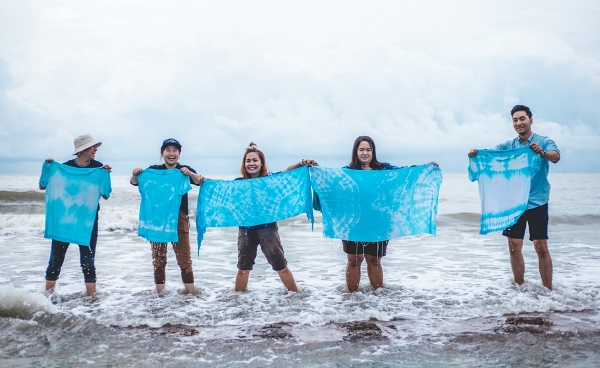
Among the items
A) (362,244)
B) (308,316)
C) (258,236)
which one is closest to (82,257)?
(258,236)

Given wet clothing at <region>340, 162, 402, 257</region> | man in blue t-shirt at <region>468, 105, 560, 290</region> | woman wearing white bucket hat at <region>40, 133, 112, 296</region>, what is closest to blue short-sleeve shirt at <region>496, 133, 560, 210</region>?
man in blue t-shirt at <region>468, 105, 560, 290</region>

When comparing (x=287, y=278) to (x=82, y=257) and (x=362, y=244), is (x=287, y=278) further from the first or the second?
(x=82, y=257)

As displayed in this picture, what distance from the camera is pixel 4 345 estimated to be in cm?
480

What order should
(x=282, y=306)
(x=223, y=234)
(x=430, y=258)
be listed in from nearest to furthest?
(x=282, y=306), (x=430, y=258), (x=223, y=234)

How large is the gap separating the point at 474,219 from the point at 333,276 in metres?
13.0

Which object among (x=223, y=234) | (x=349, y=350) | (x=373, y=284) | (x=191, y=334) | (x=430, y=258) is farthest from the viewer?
(x=223, y=234)

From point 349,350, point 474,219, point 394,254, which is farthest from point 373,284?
point 474,219

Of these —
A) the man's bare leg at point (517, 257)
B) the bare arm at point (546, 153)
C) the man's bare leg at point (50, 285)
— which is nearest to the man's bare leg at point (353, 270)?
the man's bare leg at point (517, 257)

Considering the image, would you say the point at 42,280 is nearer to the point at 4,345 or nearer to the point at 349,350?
the point at 4,345

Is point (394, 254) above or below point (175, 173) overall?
below

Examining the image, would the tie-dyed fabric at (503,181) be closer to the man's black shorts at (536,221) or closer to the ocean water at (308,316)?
the man's black shorts at (536,221)

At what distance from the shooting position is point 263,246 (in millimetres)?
6773

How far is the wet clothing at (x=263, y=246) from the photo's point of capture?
6.71 metres

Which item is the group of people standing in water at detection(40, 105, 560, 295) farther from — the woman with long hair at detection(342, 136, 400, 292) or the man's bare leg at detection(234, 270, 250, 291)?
the man's bare leg at detection(234, 270, 250, 291)
